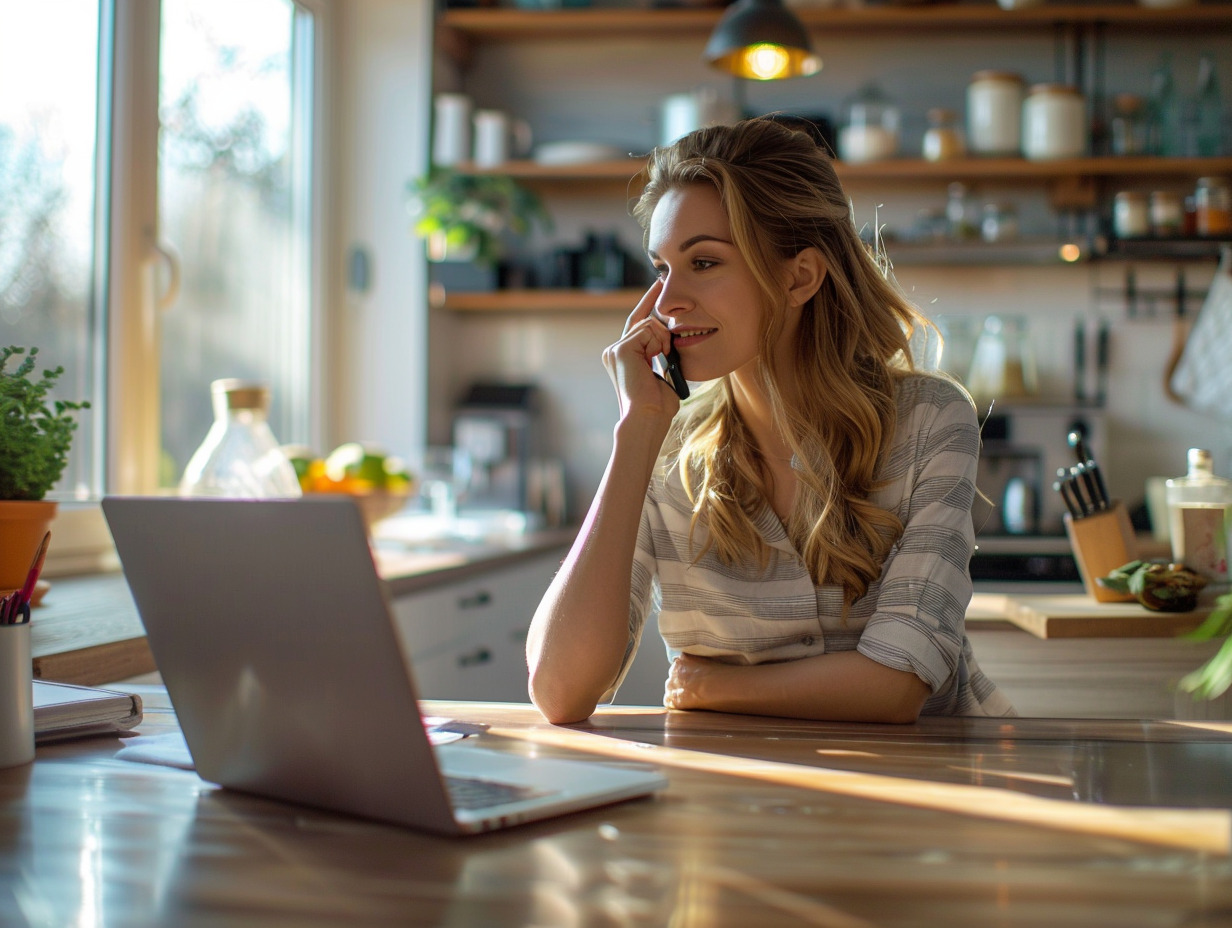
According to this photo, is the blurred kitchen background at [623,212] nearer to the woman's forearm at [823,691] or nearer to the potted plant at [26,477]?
the potted plant at [26,477]

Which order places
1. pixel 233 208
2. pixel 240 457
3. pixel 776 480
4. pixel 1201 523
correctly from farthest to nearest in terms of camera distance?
pixel 233 208
pixel 240 457
pixel 1201 523
pixel 776 480

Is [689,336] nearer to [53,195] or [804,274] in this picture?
[804,274]

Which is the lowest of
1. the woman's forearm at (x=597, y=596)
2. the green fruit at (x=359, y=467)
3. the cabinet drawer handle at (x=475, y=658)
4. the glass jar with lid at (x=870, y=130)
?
the cabinet drawer handle at (x=475, y=658)

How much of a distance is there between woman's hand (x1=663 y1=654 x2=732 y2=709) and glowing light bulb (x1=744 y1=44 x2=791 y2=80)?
1.78 m

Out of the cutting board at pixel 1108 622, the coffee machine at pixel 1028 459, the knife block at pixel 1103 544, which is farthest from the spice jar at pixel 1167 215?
the cutting board at pixel 1108 622

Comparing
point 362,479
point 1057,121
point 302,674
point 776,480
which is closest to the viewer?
point 302,674

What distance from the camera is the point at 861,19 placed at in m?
3.65

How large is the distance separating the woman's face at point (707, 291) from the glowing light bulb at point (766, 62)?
134cm

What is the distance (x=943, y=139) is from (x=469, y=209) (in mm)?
1426

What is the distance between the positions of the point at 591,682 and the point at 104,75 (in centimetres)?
193

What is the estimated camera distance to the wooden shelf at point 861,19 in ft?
11.8

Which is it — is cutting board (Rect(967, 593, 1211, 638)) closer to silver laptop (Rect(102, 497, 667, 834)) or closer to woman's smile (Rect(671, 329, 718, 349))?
woman's smile (Rect(671, 329, 718, 349))

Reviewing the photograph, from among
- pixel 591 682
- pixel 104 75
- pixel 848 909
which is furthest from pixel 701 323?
pixel 104 75

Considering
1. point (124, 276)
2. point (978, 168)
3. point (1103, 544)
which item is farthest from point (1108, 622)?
point (978, 168)
